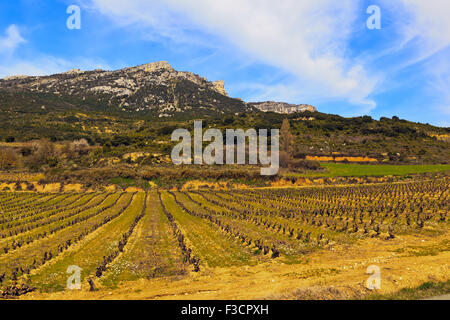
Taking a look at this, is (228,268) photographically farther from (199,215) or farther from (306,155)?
(306,155)

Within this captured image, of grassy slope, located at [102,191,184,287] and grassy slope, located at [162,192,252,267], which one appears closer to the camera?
grassy slope, located at [102,191,184,287]

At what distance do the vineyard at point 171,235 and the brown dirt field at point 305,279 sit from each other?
2.56 ft

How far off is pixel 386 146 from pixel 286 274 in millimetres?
97441

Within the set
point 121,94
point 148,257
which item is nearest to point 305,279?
point 148,257

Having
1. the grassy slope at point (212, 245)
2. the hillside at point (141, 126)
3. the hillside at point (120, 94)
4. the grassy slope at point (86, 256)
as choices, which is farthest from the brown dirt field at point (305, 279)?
the hillside at point (120, 94)

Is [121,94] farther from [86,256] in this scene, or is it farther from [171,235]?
[86,256]

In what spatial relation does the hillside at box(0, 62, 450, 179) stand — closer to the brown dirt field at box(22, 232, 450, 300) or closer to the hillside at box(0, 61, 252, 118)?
the hillside at box(0, 61, 252, 118)

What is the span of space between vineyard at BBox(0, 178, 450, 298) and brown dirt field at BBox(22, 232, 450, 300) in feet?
2.56

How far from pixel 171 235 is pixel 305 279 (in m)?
12.2

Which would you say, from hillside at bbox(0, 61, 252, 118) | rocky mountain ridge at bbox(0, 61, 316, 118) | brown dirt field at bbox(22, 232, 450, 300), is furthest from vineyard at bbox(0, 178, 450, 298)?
rocky mountain ridge at bbox(0, 61, 316, 118)

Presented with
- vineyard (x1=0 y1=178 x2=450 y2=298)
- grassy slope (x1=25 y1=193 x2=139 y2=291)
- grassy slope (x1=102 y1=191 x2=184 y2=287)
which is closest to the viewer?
grassy slope (x1=25 y1=193 x2=139 y2=291)

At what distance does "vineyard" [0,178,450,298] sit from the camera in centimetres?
1423

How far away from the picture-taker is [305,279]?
12.1m

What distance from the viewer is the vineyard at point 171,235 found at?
46.7ft
